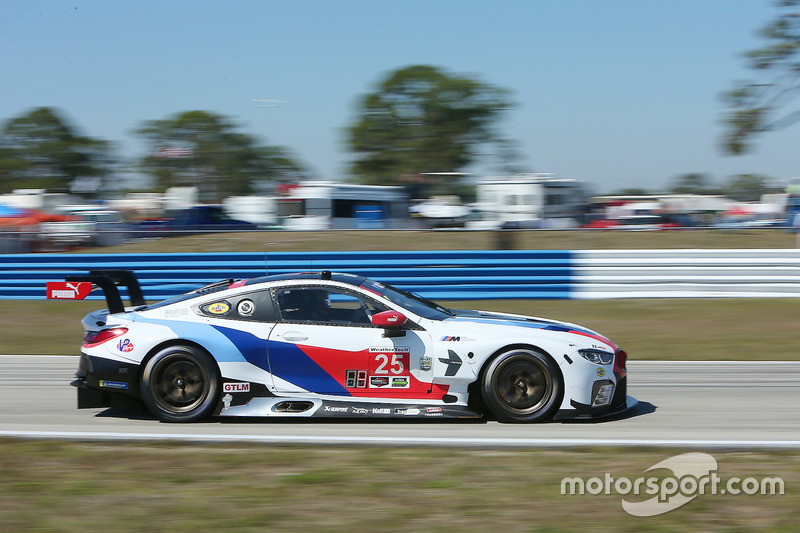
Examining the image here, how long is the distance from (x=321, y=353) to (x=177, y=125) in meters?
58.1

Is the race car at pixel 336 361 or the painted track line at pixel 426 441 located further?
the race car at pixel 336 361

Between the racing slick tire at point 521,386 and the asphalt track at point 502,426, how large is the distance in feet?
0.37

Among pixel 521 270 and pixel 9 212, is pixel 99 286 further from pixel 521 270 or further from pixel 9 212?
pixel 9 212

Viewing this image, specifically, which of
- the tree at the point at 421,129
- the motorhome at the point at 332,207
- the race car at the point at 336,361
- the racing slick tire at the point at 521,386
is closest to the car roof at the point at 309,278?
the race car at the point at 336,361

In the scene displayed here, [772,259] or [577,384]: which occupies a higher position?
[772,259]

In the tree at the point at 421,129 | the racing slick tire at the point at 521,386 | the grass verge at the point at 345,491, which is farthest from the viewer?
the tree at the point at 421,129

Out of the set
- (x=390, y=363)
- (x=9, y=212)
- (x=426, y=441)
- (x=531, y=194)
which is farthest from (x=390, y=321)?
(x=531, y=194)

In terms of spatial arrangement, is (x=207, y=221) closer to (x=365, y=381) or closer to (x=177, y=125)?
(x=365, y=381)

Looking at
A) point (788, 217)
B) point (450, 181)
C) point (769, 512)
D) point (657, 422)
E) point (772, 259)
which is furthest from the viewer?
point (450, 181)

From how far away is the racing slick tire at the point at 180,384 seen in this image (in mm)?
6160

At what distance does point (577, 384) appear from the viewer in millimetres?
5984

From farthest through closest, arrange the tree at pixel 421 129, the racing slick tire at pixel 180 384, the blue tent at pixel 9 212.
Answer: the tree at pixel 421 129
the blue tent at pixel 9 212
the racing slick tire at pixel 180 384

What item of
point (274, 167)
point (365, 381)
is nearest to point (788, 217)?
point (365, 381)

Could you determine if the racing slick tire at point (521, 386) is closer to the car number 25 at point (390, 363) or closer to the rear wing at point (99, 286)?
the car number 25 at point (390, 363)
